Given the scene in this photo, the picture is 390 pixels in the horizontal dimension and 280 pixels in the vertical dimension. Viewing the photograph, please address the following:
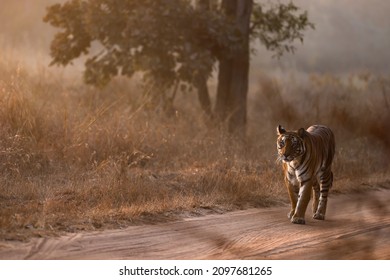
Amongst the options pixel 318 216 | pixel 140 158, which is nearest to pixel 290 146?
pixel 318 216

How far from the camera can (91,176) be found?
923 cm

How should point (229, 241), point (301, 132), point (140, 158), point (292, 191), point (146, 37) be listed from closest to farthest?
point (229, 241), point (301, 132), point (292, 191), point (140, 158), point (146, 37)

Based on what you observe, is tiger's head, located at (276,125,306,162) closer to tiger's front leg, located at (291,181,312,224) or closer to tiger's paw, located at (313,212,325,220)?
tiger's front leg, located at (291,181,312,224)

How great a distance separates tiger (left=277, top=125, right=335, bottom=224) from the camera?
7.21 m

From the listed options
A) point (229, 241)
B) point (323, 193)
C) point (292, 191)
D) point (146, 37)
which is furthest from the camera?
point (146, 37)

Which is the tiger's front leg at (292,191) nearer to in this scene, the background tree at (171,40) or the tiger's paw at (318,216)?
the tiger's paw at (318,216)

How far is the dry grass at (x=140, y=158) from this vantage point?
777 centimetres

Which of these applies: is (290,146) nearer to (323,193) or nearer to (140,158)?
(323,193)

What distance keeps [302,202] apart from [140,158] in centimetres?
340

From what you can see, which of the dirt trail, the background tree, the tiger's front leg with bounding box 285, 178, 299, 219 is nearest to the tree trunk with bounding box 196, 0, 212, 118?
the background tree

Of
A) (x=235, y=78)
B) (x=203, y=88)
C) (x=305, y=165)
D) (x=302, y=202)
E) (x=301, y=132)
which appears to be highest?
(x=235, y=78)

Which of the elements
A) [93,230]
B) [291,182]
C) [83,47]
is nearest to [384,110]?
[83,47]

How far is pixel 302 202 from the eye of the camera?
7.51 m
